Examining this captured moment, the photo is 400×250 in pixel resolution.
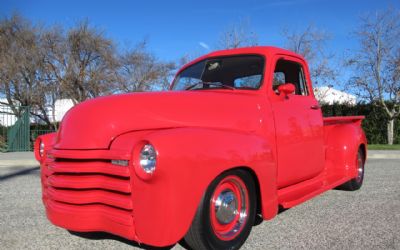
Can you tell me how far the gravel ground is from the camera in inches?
140

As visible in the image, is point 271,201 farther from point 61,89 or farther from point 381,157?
point 61,89

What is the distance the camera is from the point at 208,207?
3070mm

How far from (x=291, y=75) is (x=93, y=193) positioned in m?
3.02

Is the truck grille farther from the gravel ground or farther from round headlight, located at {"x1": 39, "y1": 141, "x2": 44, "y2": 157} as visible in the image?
round headlight, located at {"x1": 39, "y1": 141, "x2": 44, "y2": 157}

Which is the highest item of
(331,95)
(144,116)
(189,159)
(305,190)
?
(331,95)

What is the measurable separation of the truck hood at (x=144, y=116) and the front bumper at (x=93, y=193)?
5.1 inches

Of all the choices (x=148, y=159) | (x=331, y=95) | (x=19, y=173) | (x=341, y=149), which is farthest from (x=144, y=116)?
(x=331, y=95)

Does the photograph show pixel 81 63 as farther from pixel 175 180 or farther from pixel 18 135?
pixel 175 180

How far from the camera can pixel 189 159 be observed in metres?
2.86

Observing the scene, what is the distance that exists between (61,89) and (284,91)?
792 inches

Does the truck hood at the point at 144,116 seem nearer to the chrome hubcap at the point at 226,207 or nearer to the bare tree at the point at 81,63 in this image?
the chrome hubcap at the point at 226,207

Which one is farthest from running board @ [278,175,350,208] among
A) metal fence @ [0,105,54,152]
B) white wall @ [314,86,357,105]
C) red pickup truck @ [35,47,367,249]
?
white wall @ [314,86,357,105]

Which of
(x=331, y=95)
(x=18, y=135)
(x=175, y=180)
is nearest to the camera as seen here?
(x=175, y=180)

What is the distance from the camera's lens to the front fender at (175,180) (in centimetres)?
275
